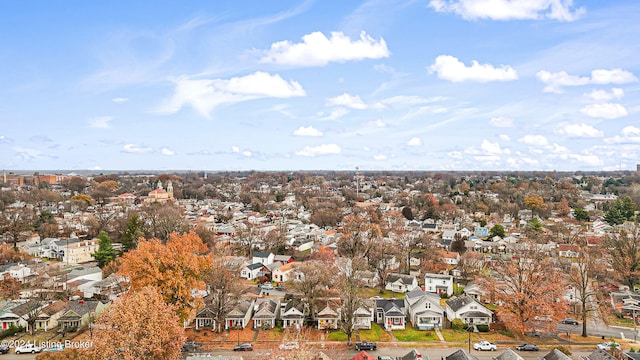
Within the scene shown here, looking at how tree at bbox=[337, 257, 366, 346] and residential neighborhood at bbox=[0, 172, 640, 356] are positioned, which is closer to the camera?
tree at bbox=[337, 257, 366, 346]

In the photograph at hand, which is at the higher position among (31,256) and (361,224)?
(361,224)

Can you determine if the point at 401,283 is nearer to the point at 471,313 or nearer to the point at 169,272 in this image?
the point at 471,313

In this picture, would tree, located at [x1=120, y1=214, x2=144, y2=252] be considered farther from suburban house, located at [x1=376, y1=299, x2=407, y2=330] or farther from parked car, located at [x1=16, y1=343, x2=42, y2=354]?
suburban house, located at [x1=376, y1=299, x2=407, y2=330]

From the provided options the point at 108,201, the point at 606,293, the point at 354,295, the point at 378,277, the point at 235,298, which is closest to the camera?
the point at 354,295

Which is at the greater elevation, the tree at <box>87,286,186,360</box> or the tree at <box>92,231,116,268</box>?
the tree at <box>87,286,186,360</box>

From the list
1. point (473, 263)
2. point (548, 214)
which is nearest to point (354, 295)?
point (473, 263)

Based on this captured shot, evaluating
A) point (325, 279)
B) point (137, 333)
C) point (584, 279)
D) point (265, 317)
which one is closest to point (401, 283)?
point (325, 279)

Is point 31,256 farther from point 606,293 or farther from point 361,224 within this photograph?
point 606,293

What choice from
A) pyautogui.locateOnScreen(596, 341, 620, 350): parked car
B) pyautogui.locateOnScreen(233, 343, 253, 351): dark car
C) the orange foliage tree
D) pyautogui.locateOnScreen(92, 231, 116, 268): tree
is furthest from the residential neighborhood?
pyautogui.locateOnScreen(596, 341, 620, 350): parked car
